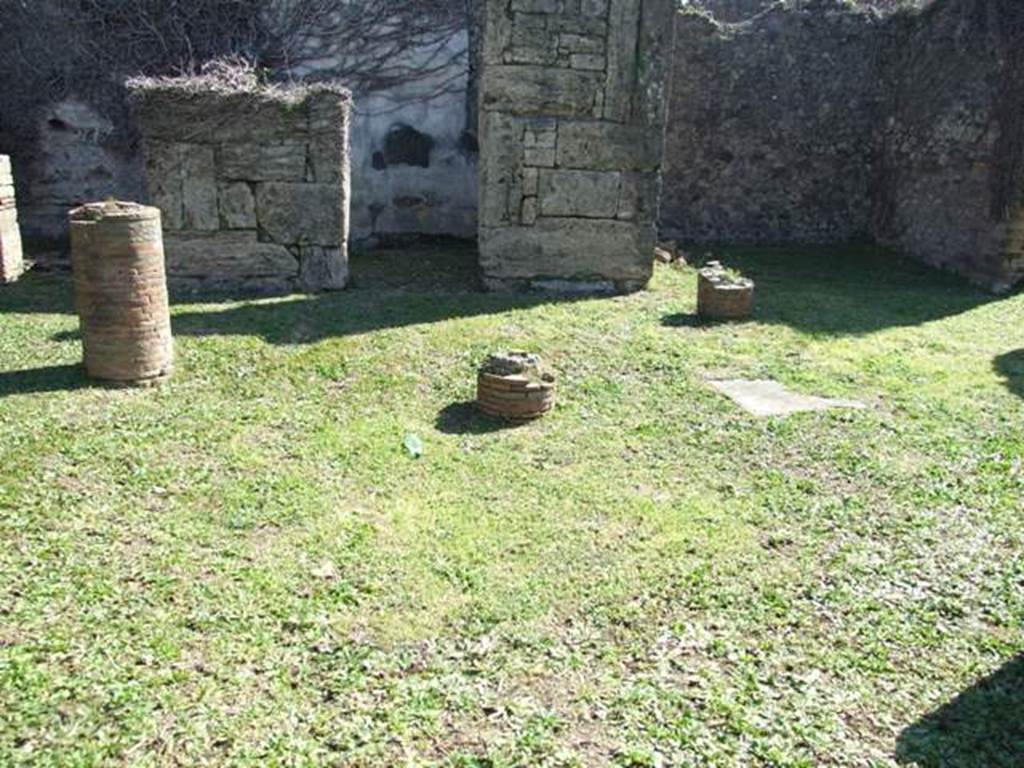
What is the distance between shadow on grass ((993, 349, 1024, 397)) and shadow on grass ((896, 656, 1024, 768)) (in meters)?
4.25

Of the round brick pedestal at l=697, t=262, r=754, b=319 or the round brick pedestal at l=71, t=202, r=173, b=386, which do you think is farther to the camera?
the round brick pedestal at l=697, t=262, r=754, b=319

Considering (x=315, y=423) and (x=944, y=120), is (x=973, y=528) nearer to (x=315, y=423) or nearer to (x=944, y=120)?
(x=315, y=423)

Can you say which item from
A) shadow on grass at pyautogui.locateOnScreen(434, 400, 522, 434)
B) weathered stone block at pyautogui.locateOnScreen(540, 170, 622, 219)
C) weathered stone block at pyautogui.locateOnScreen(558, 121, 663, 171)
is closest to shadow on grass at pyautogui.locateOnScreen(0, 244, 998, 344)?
weathered stone block at pyautogui.locateOnScreen(540, 170, 622, 219)

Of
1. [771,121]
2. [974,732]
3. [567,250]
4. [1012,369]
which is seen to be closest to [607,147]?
[567,250]

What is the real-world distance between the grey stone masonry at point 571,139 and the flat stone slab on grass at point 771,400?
10.6 feet

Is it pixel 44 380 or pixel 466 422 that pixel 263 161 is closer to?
pixel 44 380

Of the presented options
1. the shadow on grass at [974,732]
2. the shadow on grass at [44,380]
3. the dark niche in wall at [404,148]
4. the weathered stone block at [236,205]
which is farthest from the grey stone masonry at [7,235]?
the shadow on grass at [974,732]

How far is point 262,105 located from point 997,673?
8.21 metres

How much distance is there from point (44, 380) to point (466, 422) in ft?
10.4

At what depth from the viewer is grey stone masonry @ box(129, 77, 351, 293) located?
29.6 feet

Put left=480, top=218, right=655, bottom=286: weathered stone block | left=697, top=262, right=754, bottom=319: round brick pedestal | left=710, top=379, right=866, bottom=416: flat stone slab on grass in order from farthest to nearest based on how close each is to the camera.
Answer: left=480, top=218, right=655, bottom=286: weathered stone block
left=697, top=262, right=754, bottom=319: round brick pedestal
left=710, top=379, right=866, bottom=416: flat stone slab on grass

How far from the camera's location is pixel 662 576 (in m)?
4.27

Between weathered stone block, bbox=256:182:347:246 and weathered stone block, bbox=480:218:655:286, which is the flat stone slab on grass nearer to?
weathered stone block, bbox=480:218:655:286

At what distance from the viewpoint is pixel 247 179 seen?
9.23 m
